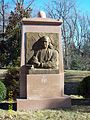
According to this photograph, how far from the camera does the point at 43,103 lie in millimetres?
9695

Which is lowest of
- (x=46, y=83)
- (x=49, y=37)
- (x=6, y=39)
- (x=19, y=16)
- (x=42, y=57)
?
(x=46, y=83)

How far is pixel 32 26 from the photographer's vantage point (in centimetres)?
1020

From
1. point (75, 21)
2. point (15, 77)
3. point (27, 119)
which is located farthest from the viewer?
point (75, 21)

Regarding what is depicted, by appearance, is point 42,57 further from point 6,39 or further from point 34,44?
point 6,39

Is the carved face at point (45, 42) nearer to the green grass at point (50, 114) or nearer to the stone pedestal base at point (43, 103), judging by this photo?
the stone pedestal base at point (43, 103)

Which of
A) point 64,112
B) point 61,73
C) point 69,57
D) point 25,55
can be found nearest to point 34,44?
point 25,55

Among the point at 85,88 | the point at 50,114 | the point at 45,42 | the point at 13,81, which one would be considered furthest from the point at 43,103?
the point at 13,81

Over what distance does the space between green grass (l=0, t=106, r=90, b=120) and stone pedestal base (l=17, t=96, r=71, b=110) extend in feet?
1.27

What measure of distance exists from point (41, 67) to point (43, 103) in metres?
1.13

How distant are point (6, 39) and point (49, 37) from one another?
1959cm

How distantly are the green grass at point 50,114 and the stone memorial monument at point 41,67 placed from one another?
1.71 feet

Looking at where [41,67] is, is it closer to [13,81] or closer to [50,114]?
[50,114]

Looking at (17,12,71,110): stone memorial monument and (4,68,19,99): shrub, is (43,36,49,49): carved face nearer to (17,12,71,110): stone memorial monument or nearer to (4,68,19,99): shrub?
(17,12,71,110): stone memorial monument

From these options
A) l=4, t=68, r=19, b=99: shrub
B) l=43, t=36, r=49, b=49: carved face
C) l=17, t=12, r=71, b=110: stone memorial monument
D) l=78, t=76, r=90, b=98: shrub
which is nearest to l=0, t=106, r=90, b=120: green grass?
l=17, t=12, r=71, b=110: stone memorial monument
